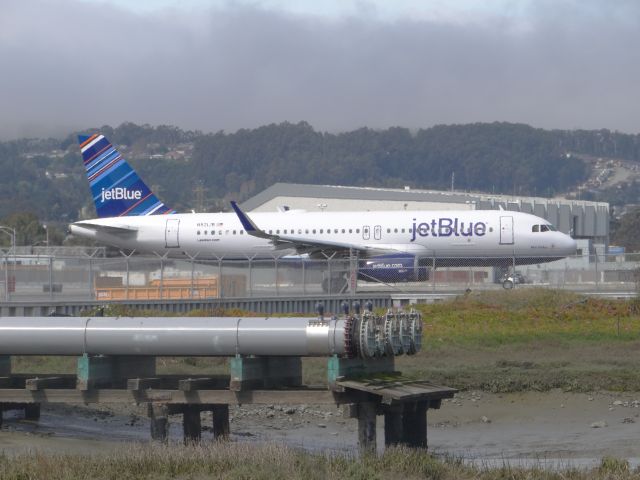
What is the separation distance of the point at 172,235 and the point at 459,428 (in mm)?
35443

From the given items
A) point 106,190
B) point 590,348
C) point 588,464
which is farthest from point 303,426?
point 106,190

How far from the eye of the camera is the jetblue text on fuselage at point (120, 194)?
211ft

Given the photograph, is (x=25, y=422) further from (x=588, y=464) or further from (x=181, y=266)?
(x=181, y=266)

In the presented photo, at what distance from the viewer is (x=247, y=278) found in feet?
147

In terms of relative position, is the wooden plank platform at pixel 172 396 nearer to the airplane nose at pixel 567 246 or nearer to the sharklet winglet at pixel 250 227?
the sharklet winglet at pixel 250 227

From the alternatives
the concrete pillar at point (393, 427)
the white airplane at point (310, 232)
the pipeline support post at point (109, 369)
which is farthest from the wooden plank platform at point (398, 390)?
the white airplane at point (310, 232)

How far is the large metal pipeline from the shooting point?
22.0 m

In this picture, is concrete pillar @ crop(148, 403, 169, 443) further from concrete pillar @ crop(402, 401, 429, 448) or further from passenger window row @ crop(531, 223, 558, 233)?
passenger window row @ crop(531, 223, 558, 233)

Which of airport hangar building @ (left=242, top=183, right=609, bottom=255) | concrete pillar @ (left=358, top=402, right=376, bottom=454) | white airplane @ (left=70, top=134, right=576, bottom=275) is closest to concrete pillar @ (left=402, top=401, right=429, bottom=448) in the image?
concrete pillar @ (left=358, top=402, right=376, bottom=454)

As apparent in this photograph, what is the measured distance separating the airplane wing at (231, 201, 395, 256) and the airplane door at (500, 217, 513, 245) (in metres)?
5.32

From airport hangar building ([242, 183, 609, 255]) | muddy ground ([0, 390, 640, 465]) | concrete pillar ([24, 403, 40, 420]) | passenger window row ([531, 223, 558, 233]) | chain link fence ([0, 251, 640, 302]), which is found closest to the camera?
muddy ground ([0, 390, 640, 465])

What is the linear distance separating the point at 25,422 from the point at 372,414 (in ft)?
30.8

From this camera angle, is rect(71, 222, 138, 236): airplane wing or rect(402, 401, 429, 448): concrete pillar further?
rect(71, 222, 138, 236): airplane wing

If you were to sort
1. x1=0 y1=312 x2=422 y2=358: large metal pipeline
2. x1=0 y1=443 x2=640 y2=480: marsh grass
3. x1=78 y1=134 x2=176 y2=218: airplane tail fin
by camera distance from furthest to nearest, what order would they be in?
x1=78 y1=134 x2=176 y2=218: airplane tail fin < x1=0 y1=312 x2=422 y2=358: large metal pipeline < x1=0 y1=443 x2=640 y2=480: marsh grass
